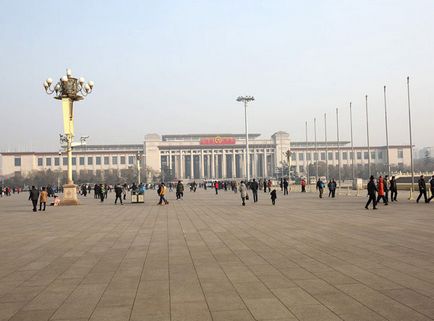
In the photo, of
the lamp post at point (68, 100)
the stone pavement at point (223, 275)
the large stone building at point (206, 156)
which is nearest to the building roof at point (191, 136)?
the large stone building at point (206, 156)

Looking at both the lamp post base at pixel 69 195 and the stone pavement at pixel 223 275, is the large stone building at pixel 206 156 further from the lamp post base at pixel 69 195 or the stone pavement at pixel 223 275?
the stone pavement at pixel 223 275

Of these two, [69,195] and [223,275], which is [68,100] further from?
[223,275]

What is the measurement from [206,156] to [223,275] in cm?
14895

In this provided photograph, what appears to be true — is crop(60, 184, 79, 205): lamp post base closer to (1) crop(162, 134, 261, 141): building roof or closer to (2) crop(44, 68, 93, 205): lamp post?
(2) crop(44, 68, 93, 205): lamp post

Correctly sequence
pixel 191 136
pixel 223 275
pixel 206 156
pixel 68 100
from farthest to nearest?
pixel 191 136 → pixel 206 156 → pixel 68 100 → pixel 223 275

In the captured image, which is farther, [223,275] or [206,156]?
[206,156]

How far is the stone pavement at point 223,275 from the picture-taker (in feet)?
18.4

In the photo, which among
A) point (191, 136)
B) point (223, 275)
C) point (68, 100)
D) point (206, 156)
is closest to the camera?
point (223, 275)

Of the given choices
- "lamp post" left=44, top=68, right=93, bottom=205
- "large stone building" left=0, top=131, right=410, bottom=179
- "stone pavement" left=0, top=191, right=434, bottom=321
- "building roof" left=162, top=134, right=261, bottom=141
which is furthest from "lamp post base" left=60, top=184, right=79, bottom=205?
"building roof" left=162, top=134, right=261, bottom=141

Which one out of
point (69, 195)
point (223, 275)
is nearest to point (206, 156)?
point (69, 195)

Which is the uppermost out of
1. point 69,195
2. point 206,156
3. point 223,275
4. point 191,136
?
point 191,136

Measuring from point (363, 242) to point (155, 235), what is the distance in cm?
589

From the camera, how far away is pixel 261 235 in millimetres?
12828

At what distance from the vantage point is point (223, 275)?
763 cm
